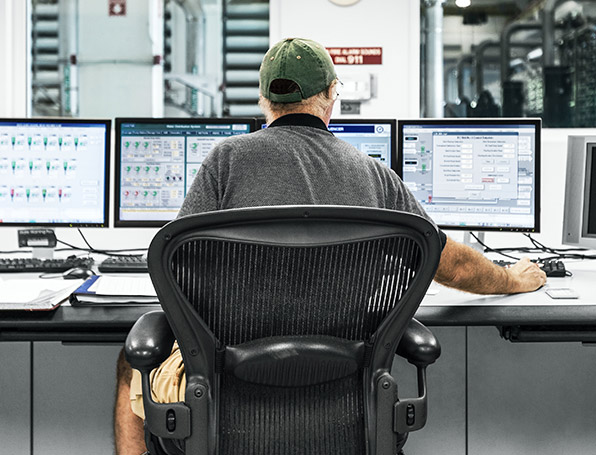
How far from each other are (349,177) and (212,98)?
7.20 feet

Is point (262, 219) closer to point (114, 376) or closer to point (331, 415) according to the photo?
point (331, 415)

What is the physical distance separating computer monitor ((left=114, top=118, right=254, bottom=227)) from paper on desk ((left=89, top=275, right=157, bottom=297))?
A: 0.48 meters

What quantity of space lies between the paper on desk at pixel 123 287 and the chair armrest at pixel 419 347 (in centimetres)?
57

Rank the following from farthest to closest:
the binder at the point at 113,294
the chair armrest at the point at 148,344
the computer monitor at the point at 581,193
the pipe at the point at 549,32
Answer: the pipe at the point at 549,32
the computer monitor at the point at 581,193
the binder at the point at 113,294
the chair armrest at the point at 148,344

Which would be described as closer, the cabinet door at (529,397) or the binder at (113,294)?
the binder at (113,294)

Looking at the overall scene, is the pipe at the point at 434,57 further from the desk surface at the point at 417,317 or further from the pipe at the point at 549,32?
the desk surface at the point at 417,317

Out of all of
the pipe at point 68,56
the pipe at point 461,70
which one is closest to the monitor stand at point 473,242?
the pipe at point 461,70

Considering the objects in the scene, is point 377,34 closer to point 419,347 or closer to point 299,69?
point 299,69

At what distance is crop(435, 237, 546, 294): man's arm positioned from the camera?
1330 mm

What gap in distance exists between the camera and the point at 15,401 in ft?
6.41

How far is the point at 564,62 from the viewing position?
2.88m

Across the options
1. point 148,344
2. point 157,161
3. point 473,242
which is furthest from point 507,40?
point 148,344

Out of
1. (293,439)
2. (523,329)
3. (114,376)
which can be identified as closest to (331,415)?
(293,439)

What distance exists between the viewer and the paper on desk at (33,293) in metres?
1.32
